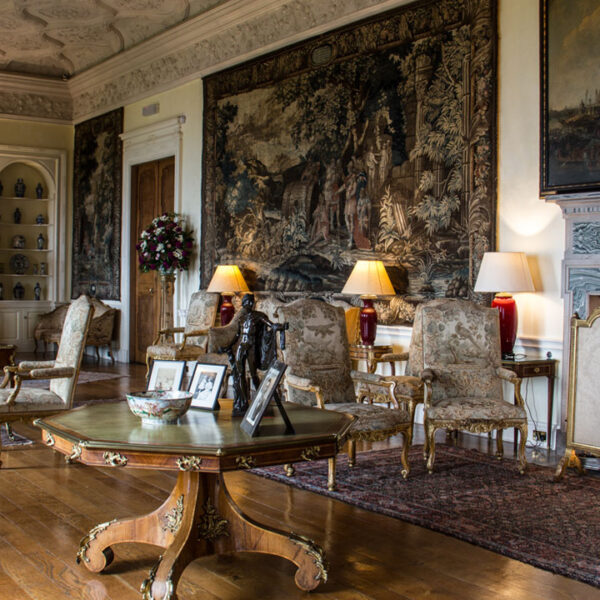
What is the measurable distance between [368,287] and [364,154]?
1.49 m

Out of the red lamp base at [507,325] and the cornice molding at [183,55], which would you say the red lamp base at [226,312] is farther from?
the red lamp base at [507,325]

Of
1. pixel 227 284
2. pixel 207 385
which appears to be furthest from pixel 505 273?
pixel 227 284

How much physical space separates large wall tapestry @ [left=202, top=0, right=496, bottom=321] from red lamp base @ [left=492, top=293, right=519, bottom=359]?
58cm

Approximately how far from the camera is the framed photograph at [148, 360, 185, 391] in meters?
3.64

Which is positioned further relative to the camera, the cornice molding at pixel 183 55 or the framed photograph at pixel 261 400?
the cornice molding at pixel 183 55

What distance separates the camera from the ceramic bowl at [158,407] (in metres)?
3.25

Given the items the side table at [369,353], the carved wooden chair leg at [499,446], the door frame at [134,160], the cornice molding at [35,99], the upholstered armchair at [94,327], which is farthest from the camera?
the cornice molding at [35,99]

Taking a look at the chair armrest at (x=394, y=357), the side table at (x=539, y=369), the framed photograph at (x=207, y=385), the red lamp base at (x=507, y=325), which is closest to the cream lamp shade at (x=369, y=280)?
the chair armrest at (x=394, y=357)

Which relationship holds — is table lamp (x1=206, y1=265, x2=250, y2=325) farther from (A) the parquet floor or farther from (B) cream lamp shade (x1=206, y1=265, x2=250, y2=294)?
(A) the parquet floor

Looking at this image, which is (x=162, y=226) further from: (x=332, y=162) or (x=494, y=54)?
(x=494, y=54)

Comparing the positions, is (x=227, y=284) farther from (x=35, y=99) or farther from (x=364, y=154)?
(x=35, y=99)

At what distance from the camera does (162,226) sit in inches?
395

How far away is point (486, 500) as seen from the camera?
4383 millimetres

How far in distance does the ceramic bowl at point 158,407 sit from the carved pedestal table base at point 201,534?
0.85ft
